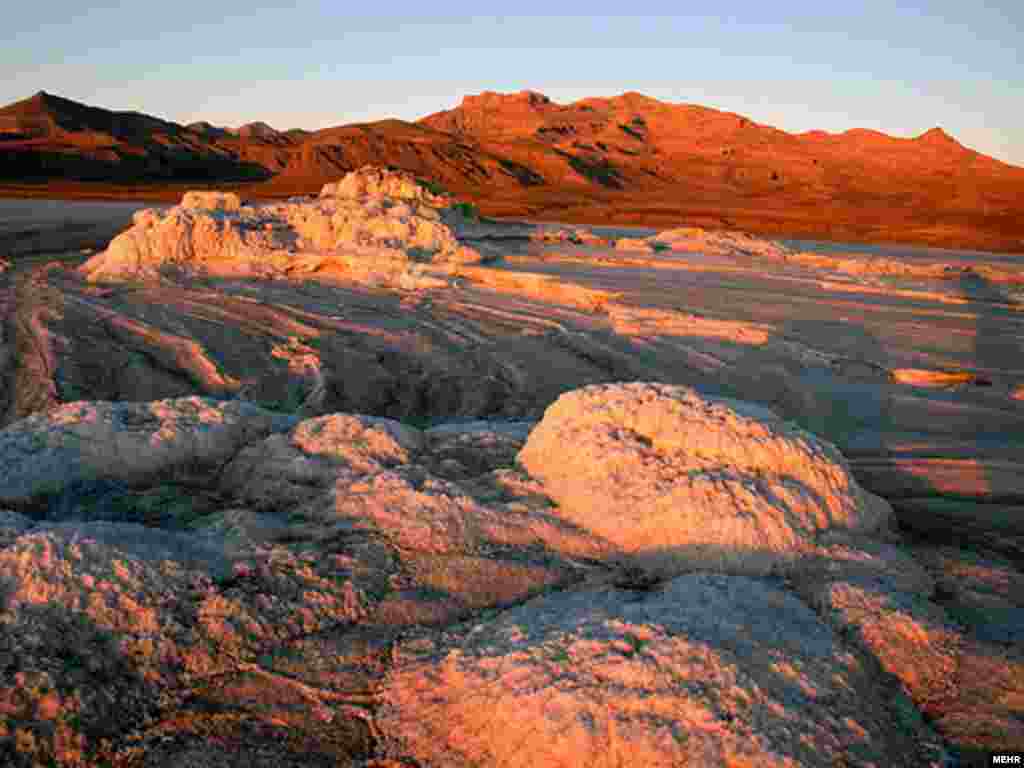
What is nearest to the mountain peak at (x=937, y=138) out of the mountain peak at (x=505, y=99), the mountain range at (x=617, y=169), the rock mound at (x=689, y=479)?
the mountain range at (x=617, y=169)

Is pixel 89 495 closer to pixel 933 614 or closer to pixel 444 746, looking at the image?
pixel 444 746

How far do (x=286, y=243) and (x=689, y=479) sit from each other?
8.93 m

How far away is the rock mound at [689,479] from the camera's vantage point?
2.47m

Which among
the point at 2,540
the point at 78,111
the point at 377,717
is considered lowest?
the point at 377,717

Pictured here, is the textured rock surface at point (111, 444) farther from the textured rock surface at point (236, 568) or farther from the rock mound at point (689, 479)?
A: the rock mound at point (689, 479)

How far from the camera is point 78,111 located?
45.9 meters

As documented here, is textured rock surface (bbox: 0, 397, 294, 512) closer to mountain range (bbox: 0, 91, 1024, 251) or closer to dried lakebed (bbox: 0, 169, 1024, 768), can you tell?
dried lakebed (bbox: 0, 169, 1024, 768)

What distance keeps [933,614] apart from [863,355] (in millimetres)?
4800

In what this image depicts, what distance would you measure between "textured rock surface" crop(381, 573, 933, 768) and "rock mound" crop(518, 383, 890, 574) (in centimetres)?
44

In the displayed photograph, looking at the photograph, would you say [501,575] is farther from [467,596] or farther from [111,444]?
[111,444]

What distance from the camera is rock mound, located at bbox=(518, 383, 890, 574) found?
247 centimetres

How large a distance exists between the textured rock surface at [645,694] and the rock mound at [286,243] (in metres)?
7.36

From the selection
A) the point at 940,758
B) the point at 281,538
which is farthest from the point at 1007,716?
the point at 281,538

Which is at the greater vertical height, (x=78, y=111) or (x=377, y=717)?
(x=78, y=111)
